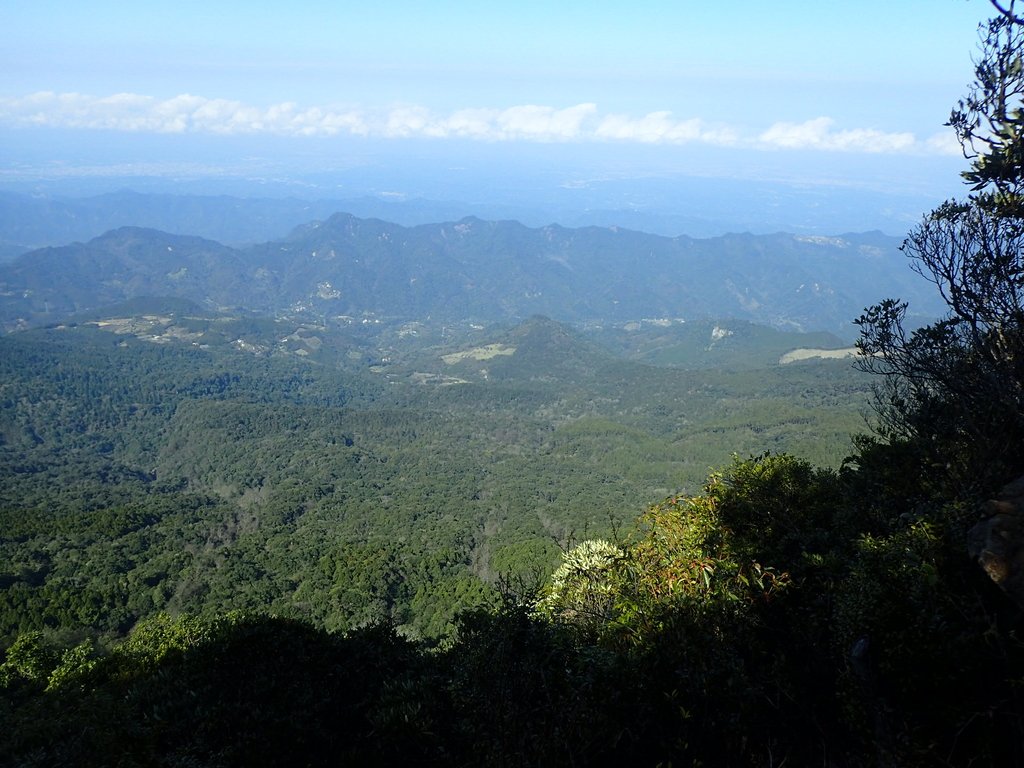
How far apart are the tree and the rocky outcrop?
229 centimetres

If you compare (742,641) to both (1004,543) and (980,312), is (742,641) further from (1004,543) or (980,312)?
Answer: (980,312)

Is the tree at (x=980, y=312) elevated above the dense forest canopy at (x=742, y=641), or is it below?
above

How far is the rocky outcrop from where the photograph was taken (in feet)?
24.5

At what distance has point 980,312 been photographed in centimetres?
1227

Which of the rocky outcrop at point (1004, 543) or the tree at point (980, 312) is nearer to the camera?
the rocky outcrop at point (1004, 543)

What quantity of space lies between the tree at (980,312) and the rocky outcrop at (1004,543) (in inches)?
90.0

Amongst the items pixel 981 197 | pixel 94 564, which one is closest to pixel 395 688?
pixel 981 197

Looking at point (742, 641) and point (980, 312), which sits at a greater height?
point (980, 312)

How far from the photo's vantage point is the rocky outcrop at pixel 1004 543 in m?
7.48

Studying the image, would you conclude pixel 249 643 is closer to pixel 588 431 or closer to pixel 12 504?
pixel 12 504

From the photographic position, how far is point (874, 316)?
14227 mm

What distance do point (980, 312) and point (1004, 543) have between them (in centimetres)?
668

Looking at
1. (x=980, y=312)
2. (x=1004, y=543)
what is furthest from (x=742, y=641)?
(x=980, y=312)

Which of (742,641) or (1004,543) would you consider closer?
(1004,543)
